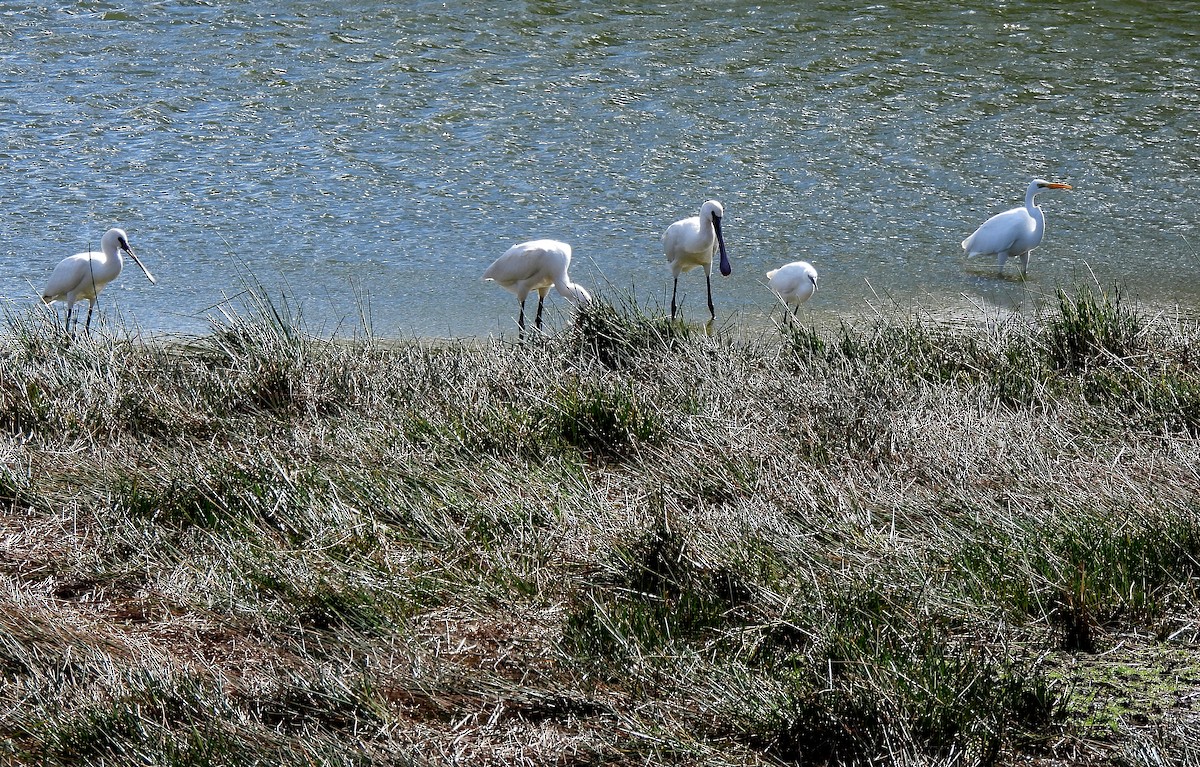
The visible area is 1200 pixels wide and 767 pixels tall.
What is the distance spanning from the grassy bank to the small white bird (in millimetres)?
1861

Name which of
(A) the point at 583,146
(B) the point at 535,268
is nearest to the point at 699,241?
(B) the point at 535,268

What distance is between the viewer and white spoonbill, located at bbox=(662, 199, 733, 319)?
749cm

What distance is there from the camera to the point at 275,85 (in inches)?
440

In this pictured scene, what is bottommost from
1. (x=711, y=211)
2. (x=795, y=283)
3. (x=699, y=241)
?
(x=795, y=283)

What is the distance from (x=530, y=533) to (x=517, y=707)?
2.49 ft

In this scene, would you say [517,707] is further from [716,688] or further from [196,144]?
[196,144]

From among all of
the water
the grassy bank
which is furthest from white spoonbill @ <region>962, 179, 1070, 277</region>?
the grassy bank

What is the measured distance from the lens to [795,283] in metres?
6.99

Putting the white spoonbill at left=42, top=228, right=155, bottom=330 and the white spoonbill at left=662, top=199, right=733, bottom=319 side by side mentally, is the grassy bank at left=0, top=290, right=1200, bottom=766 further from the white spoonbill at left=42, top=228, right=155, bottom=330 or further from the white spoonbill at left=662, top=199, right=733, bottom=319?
the white spoonbill at left=662, top=199, right=733, bottom=319

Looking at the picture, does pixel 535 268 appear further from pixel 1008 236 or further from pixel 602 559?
pixel 602 559

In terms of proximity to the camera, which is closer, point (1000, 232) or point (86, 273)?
point (86, 273)

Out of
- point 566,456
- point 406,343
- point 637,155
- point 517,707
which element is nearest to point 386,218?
point 637,155

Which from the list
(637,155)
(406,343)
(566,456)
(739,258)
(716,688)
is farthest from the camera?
(637,155)

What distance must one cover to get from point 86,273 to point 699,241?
3.40 m
